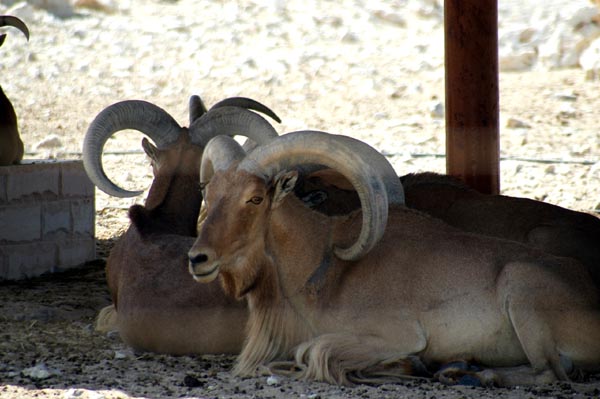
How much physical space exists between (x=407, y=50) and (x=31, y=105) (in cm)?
644

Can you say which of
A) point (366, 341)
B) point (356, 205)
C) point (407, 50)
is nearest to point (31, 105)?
point (407, 50)

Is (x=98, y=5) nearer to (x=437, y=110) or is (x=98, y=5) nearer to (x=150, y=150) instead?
(x=437, y=110)

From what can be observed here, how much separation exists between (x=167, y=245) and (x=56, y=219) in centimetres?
193

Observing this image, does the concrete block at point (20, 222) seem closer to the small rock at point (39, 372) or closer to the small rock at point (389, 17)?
the small rock at point (39, 372)

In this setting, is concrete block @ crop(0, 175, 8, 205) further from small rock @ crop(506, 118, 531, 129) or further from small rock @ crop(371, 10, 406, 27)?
small rock @ crop(371, 10, 406, 27)

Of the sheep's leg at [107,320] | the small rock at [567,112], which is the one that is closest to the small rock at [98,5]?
the small rock at [567,112]

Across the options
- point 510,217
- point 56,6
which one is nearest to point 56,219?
point 510,217

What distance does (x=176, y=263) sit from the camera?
21.4ft

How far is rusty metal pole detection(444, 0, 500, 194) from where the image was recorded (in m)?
8.09

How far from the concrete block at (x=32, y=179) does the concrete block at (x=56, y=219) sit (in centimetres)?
8

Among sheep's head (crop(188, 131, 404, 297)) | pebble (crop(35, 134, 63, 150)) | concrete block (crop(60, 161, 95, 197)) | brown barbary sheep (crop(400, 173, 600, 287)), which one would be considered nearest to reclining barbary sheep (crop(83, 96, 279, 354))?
sheep's head (crop(188, 131, 404, 297))

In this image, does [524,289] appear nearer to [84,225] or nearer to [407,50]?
[84,225]

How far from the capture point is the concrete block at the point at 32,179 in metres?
8.07

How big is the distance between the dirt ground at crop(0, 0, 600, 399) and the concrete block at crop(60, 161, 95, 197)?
1.80 feet
